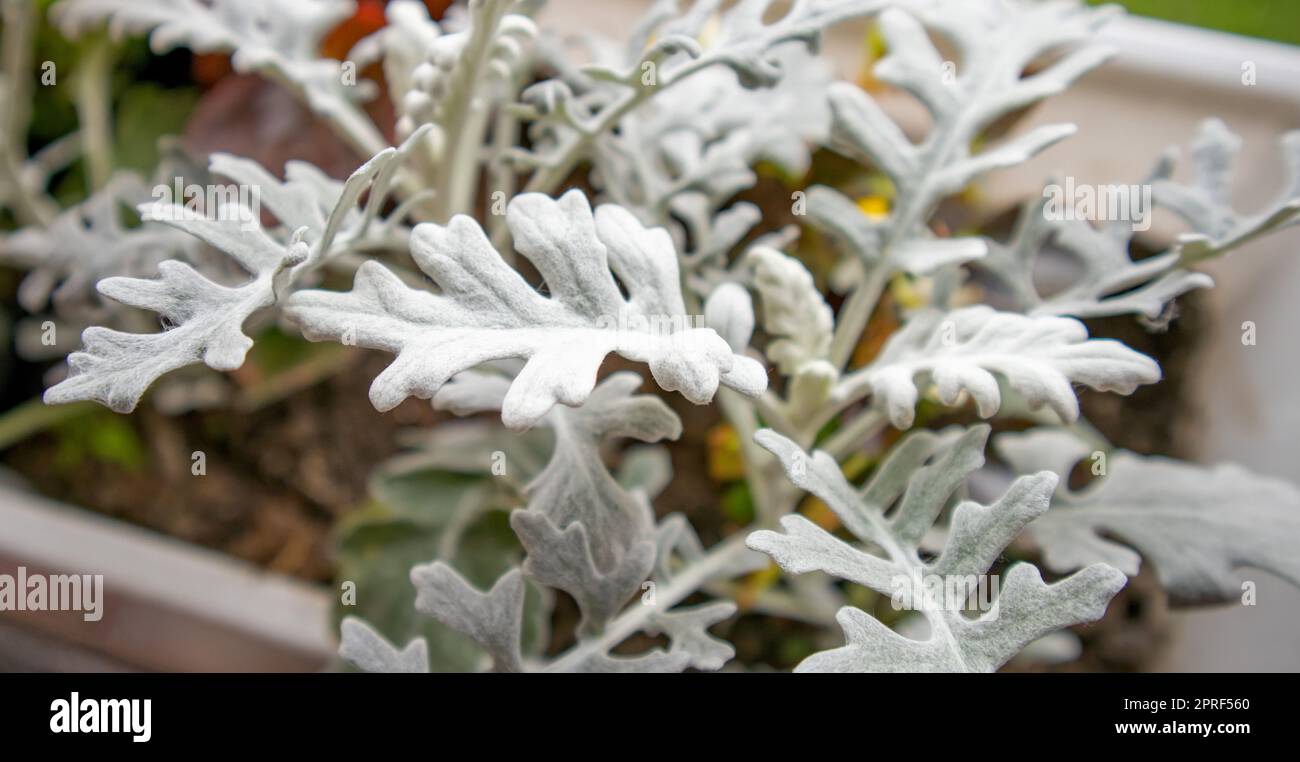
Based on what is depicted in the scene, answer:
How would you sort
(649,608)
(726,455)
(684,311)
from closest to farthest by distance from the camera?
(684,311) → (649,608) → (726,455)

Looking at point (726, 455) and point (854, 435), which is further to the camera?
point (726, 455)

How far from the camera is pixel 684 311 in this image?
444mm

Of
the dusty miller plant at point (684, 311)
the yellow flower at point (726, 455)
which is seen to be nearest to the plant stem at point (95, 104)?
the dusty miller plant at point (684, 311)

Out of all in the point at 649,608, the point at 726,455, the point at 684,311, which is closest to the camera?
the point at 684,311

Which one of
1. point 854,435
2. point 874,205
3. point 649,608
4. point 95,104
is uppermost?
point 95,104

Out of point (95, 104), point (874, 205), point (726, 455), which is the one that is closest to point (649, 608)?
point (726, 455)

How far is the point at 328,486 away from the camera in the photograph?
2.99 ft

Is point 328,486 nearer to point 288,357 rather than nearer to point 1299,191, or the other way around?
point 288,357

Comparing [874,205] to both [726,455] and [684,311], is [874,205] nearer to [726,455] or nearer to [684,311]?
[726,455]

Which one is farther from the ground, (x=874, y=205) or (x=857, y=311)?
(x=874, y=205)

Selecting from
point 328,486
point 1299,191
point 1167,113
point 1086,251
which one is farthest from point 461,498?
point 1167,113

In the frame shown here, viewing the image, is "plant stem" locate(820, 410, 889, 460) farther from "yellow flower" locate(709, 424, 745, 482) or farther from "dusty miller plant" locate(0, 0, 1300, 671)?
"yellow flower" locate(709, 424, 745, 482)

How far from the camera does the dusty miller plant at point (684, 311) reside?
42 cm
